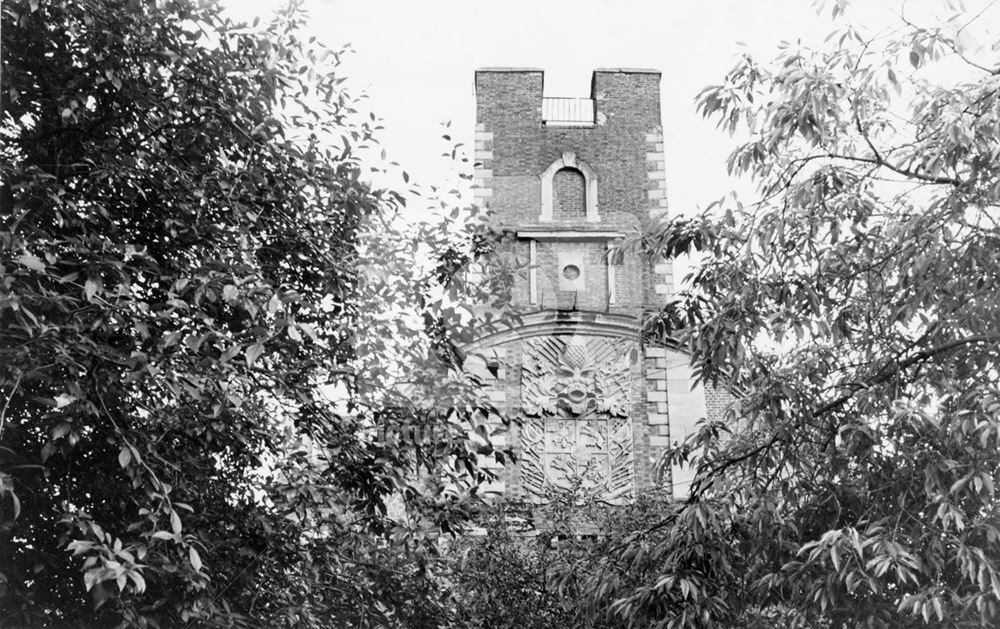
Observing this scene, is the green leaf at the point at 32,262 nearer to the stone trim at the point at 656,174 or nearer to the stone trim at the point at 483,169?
the stone trim at the point at 483,169

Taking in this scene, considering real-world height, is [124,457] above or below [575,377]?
below

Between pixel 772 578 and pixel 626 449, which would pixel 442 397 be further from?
pixel 626 449

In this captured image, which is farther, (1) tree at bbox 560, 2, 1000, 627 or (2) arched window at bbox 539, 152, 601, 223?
(2) arched window at bbox 539, 152, 601, 223

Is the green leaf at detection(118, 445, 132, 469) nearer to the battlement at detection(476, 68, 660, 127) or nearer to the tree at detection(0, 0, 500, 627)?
the tree at detection(0, 0, 500, 627)

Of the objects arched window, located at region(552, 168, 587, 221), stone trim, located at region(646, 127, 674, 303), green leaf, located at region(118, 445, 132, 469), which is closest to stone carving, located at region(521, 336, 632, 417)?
stone trim, located at region(646, 127, 674, 303)

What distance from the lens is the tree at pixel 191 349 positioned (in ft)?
14.7

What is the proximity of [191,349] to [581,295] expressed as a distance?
5.88 meters

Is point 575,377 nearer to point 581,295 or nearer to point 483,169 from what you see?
point 581,295

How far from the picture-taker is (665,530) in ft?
20.8

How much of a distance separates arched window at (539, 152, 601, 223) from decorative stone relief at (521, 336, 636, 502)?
1226mm

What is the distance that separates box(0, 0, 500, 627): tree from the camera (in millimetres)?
4488

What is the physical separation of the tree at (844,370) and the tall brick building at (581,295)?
3185 mm

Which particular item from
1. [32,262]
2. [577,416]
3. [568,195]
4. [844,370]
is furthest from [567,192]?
[32,262]

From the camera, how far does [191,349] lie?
15.7ft
